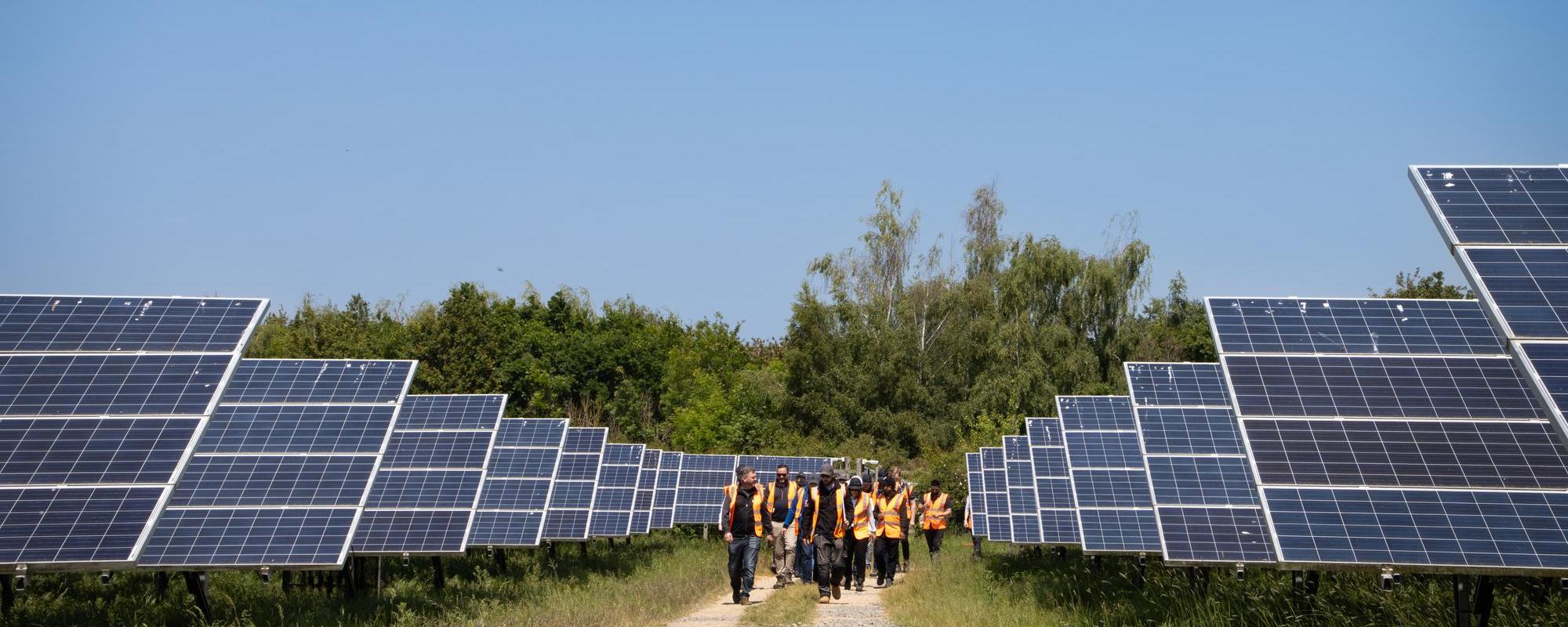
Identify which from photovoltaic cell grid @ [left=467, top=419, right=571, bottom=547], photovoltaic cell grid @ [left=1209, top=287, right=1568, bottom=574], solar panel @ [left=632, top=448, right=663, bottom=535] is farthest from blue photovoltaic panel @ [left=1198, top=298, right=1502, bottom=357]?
solar panel @ [left=632, top=448, right=663, bottom=535]

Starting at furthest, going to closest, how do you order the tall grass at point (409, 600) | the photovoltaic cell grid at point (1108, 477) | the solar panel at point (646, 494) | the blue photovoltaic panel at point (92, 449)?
the solar panel at point (646, 494) < the photovoltaic cell grid at point (1108, 477) < the tall grass at point (409, 600) < the blue photovoltaic panel at point (92, 449)

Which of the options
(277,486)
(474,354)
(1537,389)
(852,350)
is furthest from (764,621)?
(852,350)

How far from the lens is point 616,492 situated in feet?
104

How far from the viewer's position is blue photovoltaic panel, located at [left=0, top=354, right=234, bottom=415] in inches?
548

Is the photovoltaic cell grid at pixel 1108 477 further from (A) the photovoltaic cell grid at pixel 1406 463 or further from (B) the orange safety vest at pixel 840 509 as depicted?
(A) the photovoltaic cell grid at pixel 1406 463

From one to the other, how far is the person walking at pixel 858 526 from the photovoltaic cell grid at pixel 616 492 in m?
5.84

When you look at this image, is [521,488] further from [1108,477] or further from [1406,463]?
[1406,463]

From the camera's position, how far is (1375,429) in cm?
1259

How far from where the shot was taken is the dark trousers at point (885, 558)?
23906 mm

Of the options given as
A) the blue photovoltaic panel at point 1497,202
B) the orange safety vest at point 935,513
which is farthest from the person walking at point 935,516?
the blue photovoltaic panel at point 1497,202

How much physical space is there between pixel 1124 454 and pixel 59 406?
49.5ft

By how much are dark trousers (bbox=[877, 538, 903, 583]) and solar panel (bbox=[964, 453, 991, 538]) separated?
162 inches

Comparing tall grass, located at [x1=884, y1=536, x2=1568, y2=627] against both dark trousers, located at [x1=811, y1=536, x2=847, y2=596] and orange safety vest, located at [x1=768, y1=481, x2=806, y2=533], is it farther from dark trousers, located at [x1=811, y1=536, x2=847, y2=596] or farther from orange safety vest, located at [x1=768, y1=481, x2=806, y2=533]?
orange safety vest, located at [x1=768, y1=481, x2=806, y2=533]

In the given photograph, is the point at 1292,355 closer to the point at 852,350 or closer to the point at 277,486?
the point at 277,486
